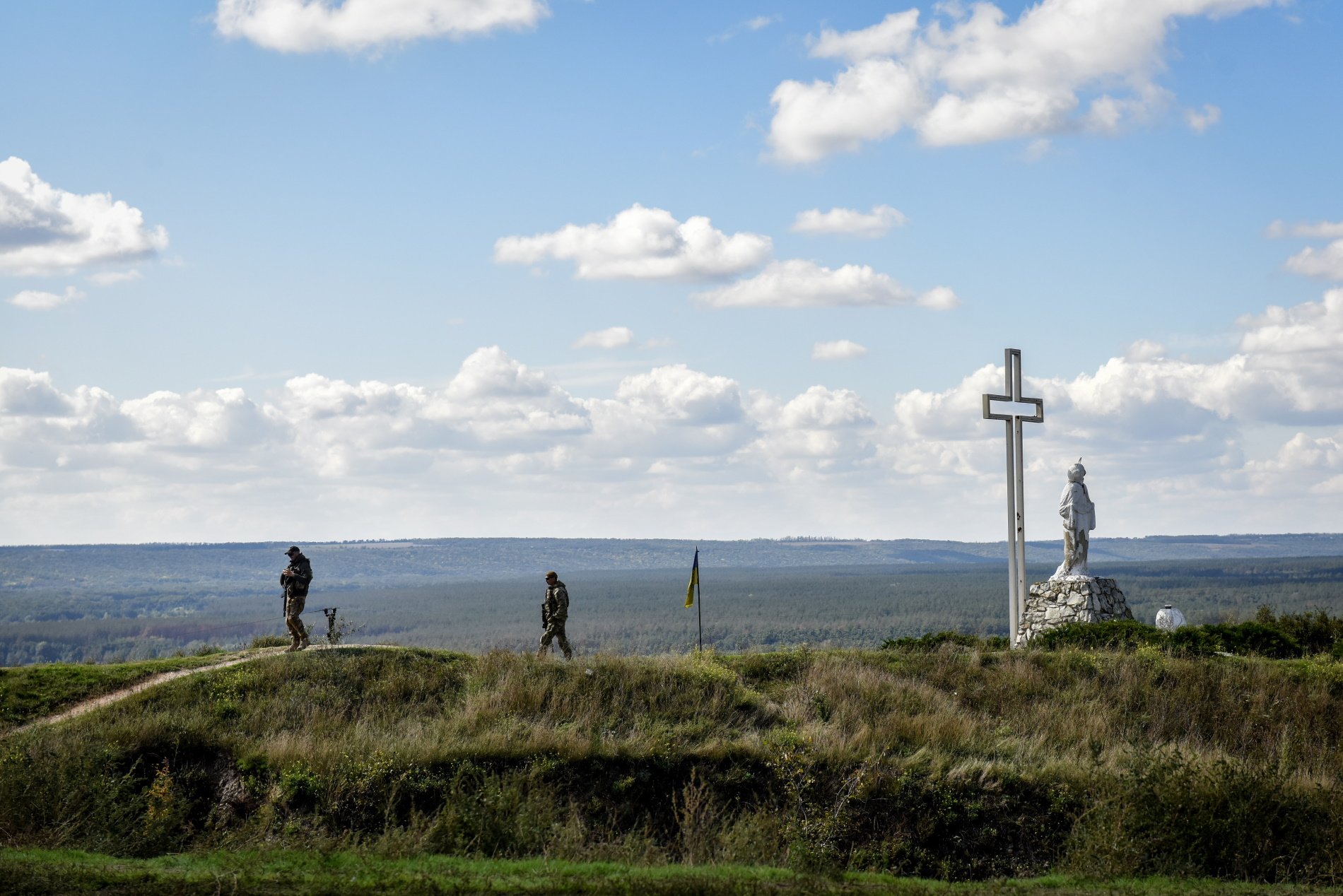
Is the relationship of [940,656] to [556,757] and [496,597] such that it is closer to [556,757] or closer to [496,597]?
[556,757]

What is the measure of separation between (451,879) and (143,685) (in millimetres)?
9467

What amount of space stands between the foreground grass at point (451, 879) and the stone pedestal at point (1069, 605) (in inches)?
539

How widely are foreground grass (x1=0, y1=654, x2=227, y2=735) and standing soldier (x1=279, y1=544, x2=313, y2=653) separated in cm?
125

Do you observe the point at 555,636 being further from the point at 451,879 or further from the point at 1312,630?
the point at 1312,630

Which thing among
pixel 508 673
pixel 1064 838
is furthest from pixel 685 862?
pixel 508 673

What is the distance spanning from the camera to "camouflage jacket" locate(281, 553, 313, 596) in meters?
21.1

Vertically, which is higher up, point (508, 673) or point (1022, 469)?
point (1022, 469)

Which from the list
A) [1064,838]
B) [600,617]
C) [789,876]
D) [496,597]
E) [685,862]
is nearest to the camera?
[789,876]

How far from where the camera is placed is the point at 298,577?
2117 centimetres

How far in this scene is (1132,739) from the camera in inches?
655

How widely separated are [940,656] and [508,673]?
7.80 m

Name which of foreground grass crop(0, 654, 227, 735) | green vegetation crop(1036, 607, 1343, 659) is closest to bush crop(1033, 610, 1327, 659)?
green vegetation crop(1036, 607, 1343, 659)

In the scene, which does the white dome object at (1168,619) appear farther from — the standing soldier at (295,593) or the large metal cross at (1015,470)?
the standing soldier at (295,593)

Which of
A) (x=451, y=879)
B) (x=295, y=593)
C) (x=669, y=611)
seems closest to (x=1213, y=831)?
(x=451, y=879)
